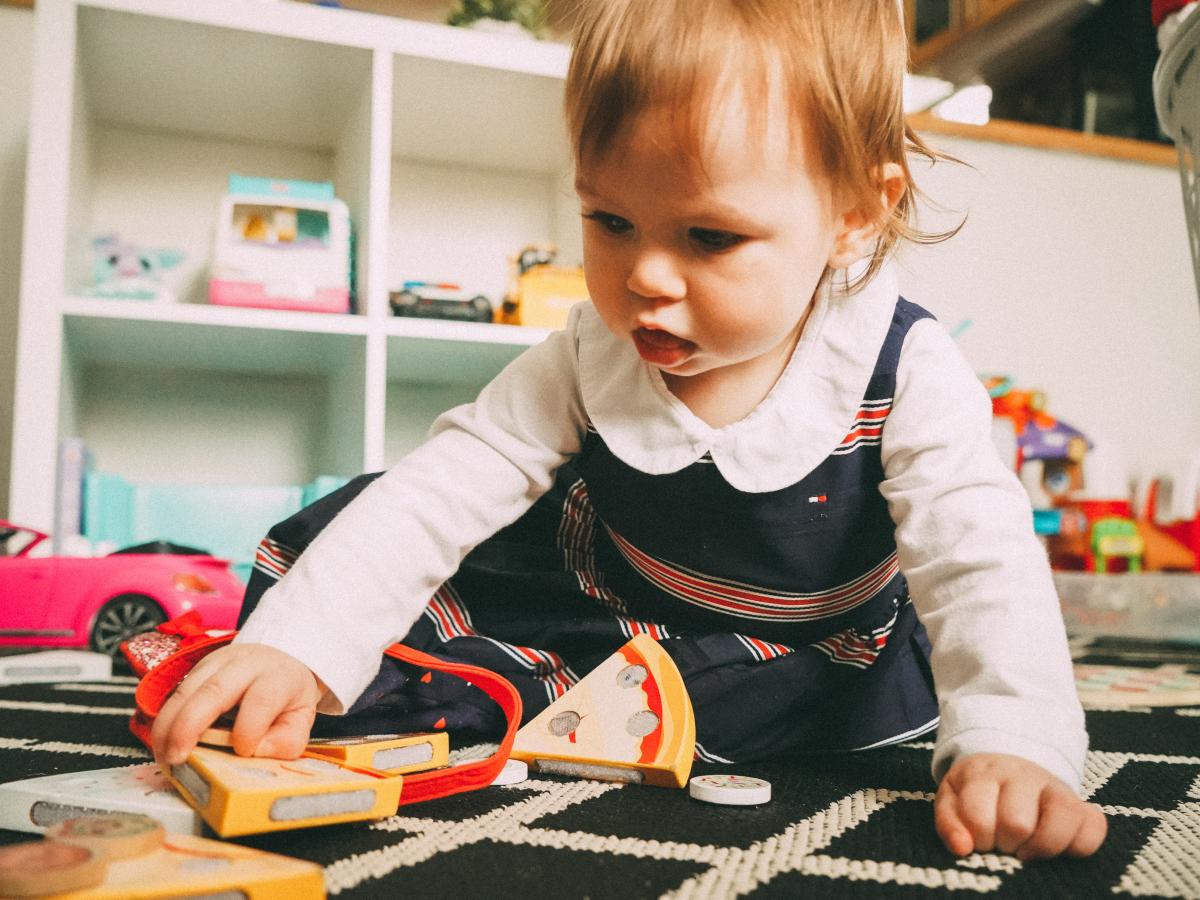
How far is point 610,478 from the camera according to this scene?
2.15ft

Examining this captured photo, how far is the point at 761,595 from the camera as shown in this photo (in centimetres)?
64

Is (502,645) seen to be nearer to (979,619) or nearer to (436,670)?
(436,670)

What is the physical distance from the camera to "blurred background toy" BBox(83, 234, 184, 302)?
1.23m

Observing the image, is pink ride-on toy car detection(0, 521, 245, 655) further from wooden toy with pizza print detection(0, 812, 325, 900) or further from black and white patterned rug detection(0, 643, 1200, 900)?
wooden toy with pizza print detection(0, 812, 325, 900)

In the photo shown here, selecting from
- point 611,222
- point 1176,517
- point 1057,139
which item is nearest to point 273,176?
point 611,222

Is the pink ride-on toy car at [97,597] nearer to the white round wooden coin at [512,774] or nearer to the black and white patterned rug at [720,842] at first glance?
the black and white patterned rug at [720,842]

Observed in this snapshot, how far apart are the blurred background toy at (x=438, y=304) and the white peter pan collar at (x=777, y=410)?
732 millimetres

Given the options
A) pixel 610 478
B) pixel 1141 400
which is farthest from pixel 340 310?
pixel 1141 400

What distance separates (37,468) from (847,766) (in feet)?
3.12

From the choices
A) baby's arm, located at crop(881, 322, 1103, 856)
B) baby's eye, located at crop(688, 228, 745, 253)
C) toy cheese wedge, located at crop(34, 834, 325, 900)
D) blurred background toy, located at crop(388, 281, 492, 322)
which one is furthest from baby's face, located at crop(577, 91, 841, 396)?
blurred background toy, located at crop(388, 281, 492, 322)

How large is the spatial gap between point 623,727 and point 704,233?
27 centimetres

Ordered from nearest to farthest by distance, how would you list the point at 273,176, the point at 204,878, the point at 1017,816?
the point at 204,878 → the point at 1017,816 → the point at 273,176

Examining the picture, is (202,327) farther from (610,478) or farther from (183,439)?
(610,478)

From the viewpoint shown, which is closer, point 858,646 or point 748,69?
point 748,69
